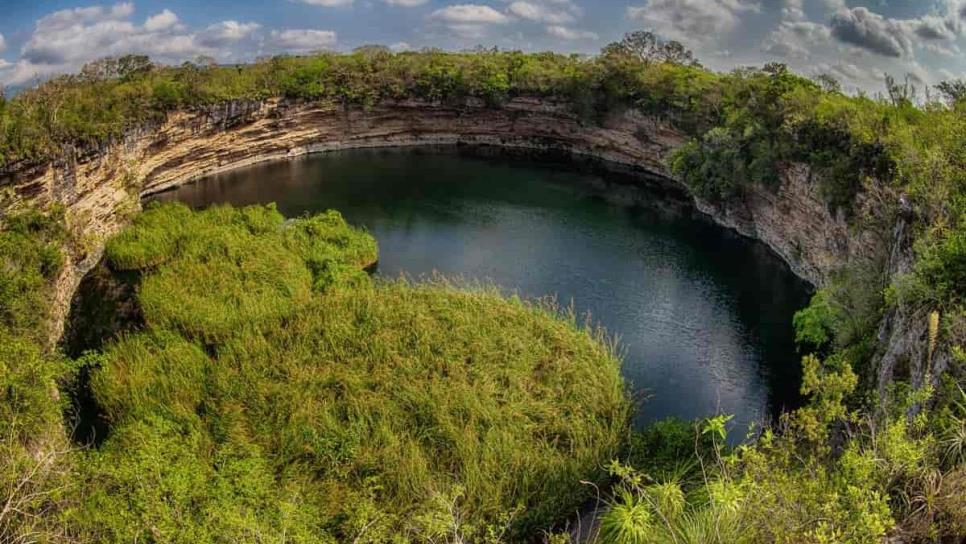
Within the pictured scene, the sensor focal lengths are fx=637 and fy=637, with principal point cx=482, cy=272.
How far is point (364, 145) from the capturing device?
174ft

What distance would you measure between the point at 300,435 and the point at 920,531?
38.4 ft

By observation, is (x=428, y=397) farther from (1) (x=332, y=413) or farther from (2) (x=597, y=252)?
(2) (x=597, y=252)

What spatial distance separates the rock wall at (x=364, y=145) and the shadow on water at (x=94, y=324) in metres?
0.57

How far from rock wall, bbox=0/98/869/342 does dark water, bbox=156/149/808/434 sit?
4.73 feet

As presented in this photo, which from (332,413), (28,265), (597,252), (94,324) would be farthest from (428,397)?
(597,252)

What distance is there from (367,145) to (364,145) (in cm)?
26

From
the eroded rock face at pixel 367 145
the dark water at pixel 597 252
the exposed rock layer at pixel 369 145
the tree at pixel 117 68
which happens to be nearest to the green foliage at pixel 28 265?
the exposed rock layer at pixel 369 145

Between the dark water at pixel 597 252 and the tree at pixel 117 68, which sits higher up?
the tree at pixel 117 68

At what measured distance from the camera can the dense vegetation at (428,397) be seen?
9.05m

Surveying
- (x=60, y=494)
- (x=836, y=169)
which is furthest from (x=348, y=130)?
(x=60, y=494)

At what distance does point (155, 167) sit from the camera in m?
38.7

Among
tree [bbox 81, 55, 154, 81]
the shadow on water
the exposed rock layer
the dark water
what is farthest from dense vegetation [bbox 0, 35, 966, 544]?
tree [bbox 81, 55, 154, 81]

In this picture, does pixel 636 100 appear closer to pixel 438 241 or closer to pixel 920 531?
pixel 438 241

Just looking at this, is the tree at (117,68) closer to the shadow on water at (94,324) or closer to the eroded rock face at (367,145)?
the eroded rock face at (367,145)
